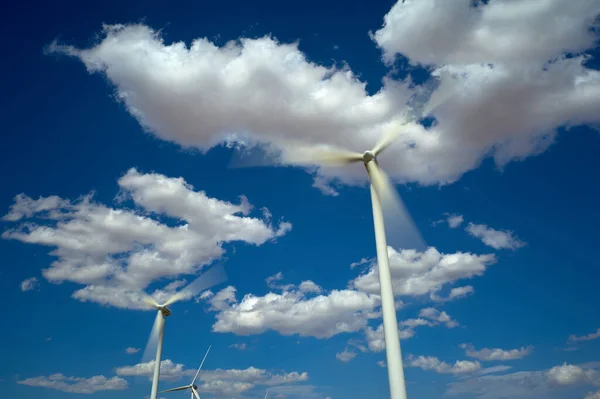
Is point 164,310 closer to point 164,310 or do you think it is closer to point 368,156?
point 164,310

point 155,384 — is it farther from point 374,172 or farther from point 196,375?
point 374,172

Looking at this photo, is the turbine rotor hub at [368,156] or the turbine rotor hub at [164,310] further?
the turbine rotor hub at [164,310]

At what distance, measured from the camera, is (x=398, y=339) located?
31.6m

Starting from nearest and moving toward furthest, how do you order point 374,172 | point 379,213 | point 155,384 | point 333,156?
point 379,213, point 374,172, point 333,156, point 155,384

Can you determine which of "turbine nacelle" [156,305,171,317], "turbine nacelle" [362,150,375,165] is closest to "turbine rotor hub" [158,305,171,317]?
"turbine nacelle" [156,305,171,317]

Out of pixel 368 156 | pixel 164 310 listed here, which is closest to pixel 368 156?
pixel 368 156

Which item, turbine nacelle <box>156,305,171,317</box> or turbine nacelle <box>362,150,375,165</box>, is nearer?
turbine nacelle <box>362,150,375,165</box>

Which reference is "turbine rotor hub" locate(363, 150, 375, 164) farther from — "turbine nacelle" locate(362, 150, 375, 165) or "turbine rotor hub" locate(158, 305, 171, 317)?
"turbine rotor hub" locate(158, 305, 171, 317)

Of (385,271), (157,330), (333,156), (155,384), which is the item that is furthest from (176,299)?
(385,271)

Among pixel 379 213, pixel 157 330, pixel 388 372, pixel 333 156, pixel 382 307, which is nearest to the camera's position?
pixel 388 372

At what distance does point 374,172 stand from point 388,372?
58.8 ft

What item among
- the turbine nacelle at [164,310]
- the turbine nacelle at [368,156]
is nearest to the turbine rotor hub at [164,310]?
the turbine nacelle at [164,310]

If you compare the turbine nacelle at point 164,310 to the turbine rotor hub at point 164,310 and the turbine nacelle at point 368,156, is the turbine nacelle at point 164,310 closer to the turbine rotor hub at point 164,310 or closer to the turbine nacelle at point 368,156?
the turbine rotor hub at point 164,310

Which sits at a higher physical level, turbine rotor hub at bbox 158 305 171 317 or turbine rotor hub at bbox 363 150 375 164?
turbine rotor hub at bbox 158 305 171 317
